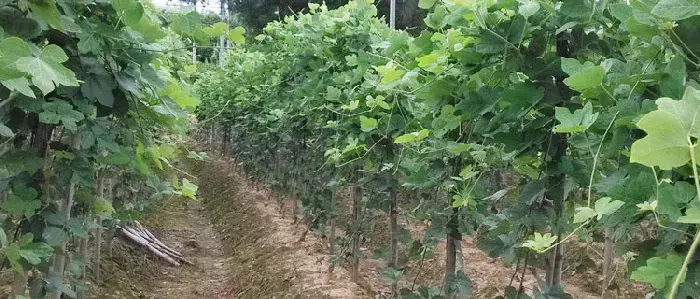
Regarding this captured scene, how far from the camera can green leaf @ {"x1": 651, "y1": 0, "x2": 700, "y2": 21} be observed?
107 cm

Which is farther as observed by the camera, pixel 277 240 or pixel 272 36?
pixel 272 36

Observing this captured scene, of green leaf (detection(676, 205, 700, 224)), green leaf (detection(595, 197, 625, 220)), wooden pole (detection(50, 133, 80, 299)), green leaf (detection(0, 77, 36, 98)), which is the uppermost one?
green leaf (detection(0, 77, 36, 98))

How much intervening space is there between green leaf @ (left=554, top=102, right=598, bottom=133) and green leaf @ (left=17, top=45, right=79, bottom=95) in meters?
0.99

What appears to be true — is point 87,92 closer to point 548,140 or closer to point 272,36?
point 548,140

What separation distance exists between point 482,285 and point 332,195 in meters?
1.51

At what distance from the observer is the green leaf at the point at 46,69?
42.0 inches

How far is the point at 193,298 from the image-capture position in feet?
19.1

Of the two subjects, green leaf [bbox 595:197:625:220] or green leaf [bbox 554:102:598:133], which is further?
green leaf [bbox 554:102:598:133]

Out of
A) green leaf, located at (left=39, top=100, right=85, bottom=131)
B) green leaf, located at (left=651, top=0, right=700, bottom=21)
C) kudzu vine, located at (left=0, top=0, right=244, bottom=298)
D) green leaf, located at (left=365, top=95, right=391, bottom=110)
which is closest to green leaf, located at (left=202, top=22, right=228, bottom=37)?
kudzu vine, located at (left=0, top=0, right=244, bottom=298)

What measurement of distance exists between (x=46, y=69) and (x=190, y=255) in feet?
21.7

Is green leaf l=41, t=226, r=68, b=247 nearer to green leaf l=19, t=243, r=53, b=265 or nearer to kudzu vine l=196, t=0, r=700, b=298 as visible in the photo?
green leaf l=19, t=243, r=53, b=265

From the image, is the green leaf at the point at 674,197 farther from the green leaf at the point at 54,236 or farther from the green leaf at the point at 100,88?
the green leaf at the point at 54,236

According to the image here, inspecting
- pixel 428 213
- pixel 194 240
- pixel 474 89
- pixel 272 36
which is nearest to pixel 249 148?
pixel 194 240

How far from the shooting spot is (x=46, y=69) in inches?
43.5
